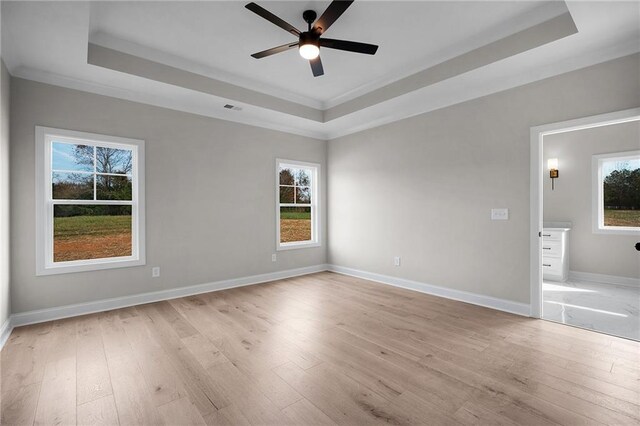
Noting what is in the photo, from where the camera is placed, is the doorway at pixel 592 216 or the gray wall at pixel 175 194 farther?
the doorway at pixel 592 216

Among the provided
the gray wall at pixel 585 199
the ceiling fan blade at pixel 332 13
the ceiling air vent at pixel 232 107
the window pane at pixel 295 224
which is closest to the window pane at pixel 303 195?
the window pane at pixel 295 224

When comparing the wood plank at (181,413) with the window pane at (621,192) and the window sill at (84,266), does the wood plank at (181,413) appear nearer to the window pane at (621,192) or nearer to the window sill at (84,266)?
the window sill at (84,266)

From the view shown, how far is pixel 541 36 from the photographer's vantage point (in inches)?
110

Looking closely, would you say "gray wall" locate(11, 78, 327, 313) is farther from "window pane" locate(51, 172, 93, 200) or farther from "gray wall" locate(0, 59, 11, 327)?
"window pane" locate(51, 172, 93, 200)

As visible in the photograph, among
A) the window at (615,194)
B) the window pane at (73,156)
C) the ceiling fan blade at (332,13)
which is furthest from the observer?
the window at (615,194)

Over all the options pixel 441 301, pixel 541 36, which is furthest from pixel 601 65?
pixel 441 301

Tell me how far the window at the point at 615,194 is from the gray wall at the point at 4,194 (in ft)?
25.2

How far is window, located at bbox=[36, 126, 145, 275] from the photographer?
3.30 meters

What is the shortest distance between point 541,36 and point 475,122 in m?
1.14

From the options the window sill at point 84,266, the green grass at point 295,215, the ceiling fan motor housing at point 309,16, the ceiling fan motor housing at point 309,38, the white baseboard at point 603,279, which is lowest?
the white baseboard at point 603,279

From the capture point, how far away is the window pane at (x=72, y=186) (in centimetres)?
348

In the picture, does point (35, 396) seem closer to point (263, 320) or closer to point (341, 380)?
point (263, 320)

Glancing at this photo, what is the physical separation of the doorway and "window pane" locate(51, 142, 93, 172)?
6.11 meters

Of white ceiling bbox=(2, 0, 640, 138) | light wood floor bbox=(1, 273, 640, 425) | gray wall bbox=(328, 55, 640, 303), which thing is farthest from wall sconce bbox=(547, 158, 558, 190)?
light wood floor bbox=(1, 273, 640, 425)
